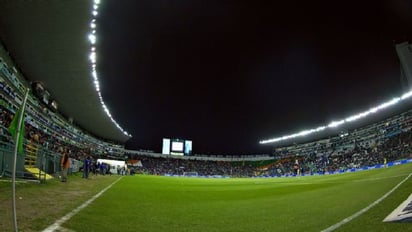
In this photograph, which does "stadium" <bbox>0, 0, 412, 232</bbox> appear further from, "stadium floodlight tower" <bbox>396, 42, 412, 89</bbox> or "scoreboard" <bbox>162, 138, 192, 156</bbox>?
"scoreboard" <bbox>162, 138, 192, 156</bbox>

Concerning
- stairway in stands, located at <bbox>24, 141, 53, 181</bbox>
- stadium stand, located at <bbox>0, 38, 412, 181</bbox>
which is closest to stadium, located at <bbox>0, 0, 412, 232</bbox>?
stairway in stands, located at <bbox>24, 141, 53, 181</bbox>

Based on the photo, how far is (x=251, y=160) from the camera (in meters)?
108

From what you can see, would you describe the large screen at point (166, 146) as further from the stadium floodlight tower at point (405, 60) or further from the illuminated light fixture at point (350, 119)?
the stadium floodlight tower at point (405, 60)

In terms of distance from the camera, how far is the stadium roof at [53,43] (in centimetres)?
2273

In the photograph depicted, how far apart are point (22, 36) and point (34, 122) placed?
477 inches

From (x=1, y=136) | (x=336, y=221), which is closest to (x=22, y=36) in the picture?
(x=1, y=136)

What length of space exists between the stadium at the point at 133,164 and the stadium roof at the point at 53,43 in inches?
4.0

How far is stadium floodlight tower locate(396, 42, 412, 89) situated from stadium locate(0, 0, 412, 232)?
0.18 m

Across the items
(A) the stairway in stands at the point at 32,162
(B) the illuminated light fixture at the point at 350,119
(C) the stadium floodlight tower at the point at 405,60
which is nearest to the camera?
(A) the stairway in stands at the point at 32,162

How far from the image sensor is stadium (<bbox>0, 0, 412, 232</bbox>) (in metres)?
6.66

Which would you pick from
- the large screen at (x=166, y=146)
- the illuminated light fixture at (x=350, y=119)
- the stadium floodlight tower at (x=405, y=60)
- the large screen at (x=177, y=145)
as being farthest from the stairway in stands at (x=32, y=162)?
the large screen at (x=177, y=145)

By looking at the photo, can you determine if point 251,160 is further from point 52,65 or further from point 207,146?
point 52,65

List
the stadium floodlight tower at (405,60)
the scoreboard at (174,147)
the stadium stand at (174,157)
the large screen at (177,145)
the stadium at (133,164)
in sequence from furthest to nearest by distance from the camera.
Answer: the large screen at (177,145), the scoreboard at (174,147), the stadium floodlight tower at (405,60), the stadium stand at (174,157), the stadium at (133,164)

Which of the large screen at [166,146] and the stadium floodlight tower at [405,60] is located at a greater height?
the stadium floodlight tower at [405,60]
